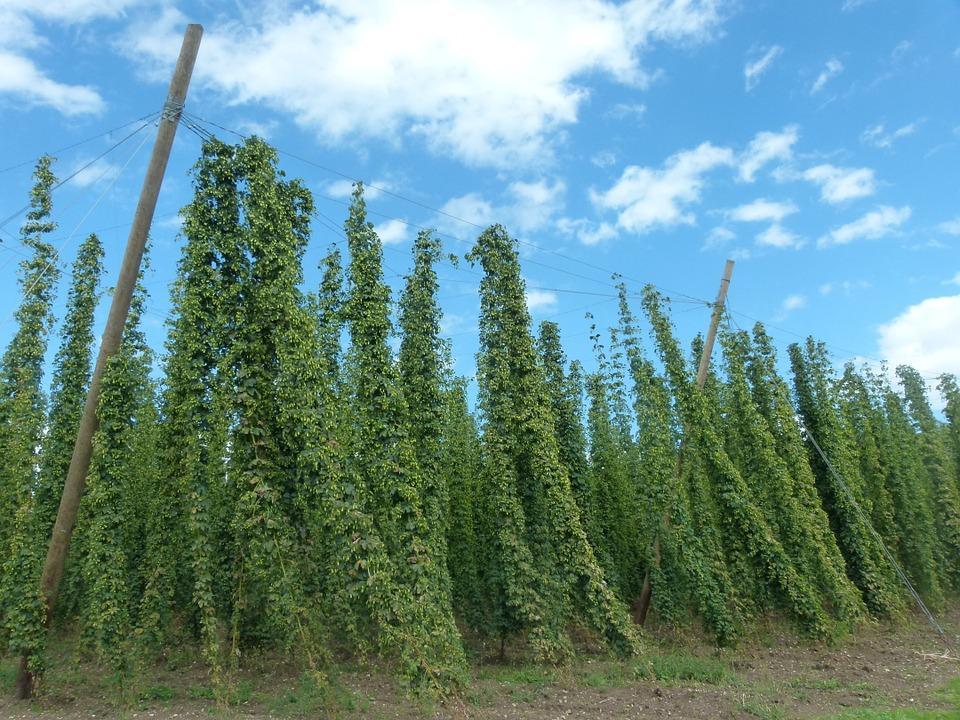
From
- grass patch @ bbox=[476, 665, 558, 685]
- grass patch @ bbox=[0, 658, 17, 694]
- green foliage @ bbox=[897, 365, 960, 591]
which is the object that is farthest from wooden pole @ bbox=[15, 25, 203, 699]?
green foliage @ bbox=[897, 365, 960, 591]

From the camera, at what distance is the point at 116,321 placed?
29.1 ft

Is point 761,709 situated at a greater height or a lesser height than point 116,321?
lesser

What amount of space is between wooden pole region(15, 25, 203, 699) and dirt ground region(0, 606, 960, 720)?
5.33 feet

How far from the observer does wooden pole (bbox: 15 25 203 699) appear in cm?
857

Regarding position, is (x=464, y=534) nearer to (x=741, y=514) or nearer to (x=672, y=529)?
(x=672, y=529)

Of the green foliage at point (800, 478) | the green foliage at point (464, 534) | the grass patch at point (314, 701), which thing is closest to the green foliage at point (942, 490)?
the green foliage at point (800, 478)

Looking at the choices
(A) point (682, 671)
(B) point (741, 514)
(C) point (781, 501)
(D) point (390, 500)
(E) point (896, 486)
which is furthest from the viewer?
(E) point (896, 486)

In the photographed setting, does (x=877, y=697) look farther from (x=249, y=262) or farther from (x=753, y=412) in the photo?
(x=249, y=262)

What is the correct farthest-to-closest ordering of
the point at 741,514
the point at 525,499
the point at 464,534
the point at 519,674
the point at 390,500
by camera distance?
the point at 464,534 → the point at 741,514 → the point at 525,499 → the point at 519,674 → the point at 390,500

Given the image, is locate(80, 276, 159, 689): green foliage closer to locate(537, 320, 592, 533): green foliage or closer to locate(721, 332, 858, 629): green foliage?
locate(537, 320, 592, 533): green foliage

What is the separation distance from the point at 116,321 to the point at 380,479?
14.5ft

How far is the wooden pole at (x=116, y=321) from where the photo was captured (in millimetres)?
8570

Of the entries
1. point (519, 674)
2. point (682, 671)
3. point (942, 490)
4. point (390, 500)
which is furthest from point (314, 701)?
point (942, 490)

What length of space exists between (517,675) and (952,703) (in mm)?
6564
